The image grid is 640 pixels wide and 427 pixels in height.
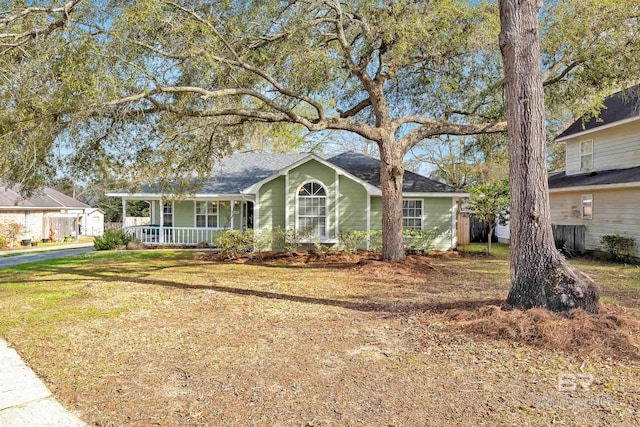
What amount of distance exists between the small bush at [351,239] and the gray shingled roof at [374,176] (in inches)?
93.1

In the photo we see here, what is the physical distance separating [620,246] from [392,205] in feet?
25.9

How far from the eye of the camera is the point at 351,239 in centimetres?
1418

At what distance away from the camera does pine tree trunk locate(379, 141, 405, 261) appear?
11.9 meters

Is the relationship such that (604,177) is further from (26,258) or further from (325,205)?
(26,258)

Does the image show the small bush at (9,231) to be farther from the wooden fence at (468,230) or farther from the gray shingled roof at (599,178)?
the gray shingled roof at (599,178)

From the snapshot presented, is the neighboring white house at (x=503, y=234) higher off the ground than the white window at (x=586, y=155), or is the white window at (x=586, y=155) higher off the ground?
the white window at (x=586, y=155)

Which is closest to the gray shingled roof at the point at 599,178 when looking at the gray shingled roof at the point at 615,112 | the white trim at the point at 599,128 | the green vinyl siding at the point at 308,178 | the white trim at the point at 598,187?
the white trim at the point at 598,187

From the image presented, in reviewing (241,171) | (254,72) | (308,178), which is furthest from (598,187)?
(241,171)

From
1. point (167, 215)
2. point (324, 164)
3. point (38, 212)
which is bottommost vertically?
point (167, 215)

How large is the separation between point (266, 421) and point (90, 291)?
677cm

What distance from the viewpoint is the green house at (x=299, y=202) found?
14688mm

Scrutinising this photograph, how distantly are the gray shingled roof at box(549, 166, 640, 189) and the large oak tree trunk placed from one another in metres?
9.18

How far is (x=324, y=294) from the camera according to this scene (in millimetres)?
8031

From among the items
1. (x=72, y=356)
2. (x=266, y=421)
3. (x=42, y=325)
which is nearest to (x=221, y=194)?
(x=42, y=325)
